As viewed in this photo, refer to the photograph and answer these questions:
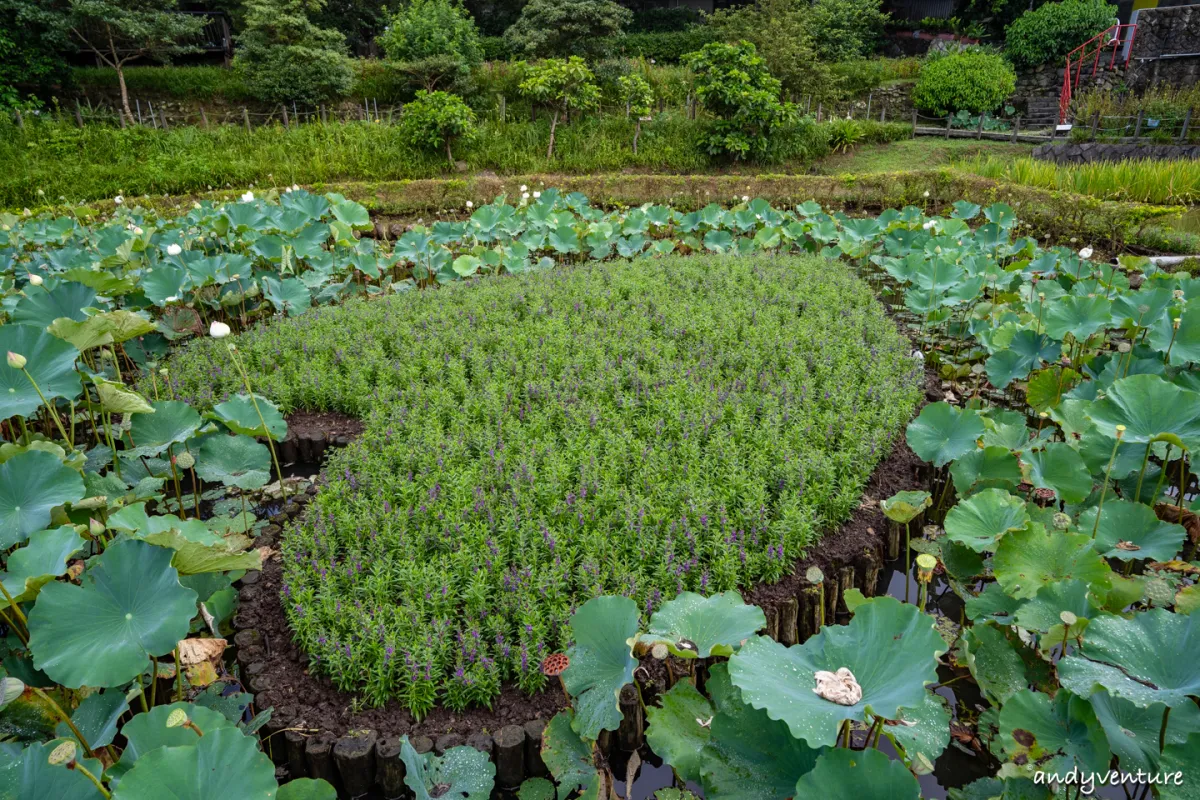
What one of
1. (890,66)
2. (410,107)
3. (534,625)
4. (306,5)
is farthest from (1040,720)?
(890,66)

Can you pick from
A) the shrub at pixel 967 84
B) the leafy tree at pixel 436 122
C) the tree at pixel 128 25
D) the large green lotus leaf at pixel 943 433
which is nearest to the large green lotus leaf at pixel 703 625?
the large green lotus leaf at pixel 943 433

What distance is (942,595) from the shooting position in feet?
9.62

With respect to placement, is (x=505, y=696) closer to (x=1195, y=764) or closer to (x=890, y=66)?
(x=1195, y=764)

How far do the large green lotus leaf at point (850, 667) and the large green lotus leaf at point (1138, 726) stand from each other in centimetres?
41

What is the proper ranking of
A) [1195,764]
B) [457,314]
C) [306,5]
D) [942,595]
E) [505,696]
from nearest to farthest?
[1195,764] < [505,696] < [942,595] < [457,314] < [306,5]

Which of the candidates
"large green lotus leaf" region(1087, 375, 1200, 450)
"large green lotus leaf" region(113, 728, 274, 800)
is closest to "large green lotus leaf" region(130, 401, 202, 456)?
"large green lotus leaf" region(113, 728, 274, 800)

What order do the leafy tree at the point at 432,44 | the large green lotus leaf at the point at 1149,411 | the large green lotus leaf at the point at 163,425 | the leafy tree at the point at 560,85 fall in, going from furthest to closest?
the leafy tree at the point at 432,44, the leafy tree at the point at 560,85, the large green lotus leaf at the point at 163,425, the large green lotus leaf at the point at 1149,411

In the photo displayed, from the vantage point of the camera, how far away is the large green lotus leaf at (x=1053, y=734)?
1.51 m

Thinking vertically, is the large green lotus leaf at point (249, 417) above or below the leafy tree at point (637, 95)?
below

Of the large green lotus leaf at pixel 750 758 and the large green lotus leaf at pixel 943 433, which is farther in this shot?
the large green lotus leaf at pixel 943 433

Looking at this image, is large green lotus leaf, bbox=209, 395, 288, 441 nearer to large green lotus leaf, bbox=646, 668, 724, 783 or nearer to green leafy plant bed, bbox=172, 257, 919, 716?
green leafy plant bed, bbox=172, 257, 919, 716

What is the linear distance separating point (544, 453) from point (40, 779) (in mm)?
2177

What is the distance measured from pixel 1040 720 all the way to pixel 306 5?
17.1 meters

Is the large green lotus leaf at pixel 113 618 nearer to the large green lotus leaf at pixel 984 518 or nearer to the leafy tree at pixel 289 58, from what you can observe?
the large green lotus leaf at pixel 984 518
